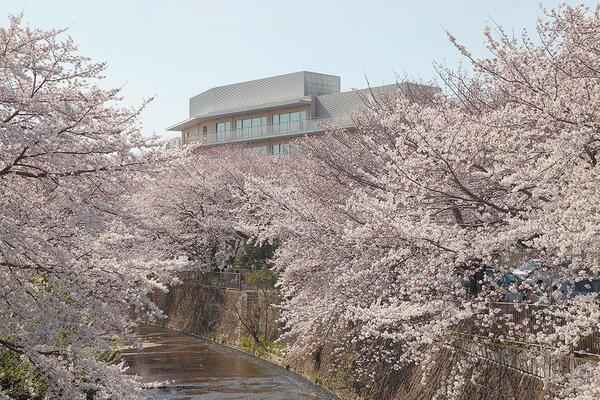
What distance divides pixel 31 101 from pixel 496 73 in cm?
601

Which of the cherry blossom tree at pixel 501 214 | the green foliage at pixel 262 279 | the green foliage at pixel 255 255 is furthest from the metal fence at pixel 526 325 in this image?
the green foliage at pixel 255 255

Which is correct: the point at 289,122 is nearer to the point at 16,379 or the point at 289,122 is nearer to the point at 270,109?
the point at 270,109

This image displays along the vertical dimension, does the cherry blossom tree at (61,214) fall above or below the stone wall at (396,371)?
above

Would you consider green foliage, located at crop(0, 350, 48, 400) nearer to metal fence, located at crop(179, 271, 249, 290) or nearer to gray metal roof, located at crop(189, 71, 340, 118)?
metal fence, located at crop(179, 271, 249, 290)

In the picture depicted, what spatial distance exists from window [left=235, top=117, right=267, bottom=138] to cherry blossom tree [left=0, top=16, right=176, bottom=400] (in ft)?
168

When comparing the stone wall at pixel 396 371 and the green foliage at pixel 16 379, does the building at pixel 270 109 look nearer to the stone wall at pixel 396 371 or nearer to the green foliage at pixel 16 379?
the stone wall at pixel 396 371

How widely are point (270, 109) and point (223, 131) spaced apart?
5.61 m

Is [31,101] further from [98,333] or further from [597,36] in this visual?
[597,36]

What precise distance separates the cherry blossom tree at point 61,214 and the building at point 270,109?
44.6m

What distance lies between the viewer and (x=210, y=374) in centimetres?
2320

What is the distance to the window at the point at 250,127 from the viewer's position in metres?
61.7

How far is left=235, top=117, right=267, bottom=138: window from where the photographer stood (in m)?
61.7

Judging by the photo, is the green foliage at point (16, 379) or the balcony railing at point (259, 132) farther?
the balcony railing at point (259, 132)

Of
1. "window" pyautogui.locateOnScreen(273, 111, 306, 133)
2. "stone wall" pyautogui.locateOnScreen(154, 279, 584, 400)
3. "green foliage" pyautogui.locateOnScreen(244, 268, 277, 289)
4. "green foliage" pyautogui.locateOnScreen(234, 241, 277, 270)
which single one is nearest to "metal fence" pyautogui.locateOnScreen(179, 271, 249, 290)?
"stone wall" pyautogui.locateOnScreen(154, 279, 584, 400)
